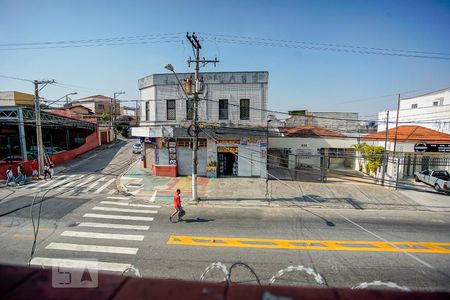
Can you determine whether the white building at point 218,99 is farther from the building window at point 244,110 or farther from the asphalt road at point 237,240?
the asphalt road at point 237,240

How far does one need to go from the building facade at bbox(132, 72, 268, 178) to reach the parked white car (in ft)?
43.2

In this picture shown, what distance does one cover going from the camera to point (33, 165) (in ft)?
70.6

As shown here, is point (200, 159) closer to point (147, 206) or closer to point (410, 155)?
point (147, 206)

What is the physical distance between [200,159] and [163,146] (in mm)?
3591

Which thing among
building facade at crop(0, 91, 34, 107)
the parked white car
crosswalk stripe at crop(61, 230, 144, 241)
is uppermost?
building facade at crop(0, 91, 34, 107)

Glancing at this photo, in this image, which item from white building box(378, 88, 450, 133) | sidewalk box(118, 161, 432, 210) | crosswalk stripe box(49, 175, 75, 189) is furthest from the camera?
white building box(378, 88, 450, 133)

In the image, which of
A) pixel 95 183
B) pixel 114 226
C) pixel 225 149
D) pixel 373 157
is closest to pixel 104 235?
pixel 114 226

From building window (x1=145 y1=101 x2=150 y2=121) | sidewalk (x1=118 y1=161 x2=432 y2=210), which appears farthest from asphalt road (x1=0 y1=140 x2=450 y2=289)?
building window (x1=145 y1=101 x2=150 y2=121)

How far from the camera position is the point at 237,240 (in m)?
9.55

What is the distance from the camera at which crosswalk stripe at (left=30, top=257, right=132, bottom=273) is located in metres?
7.51

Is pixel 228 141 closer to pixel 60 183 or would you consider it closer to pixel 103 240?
pixel 103 240

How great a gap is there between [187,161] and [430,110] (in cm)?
3221

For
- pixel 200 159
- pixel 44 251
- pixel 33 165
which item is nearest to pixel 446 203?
pixel 200 159

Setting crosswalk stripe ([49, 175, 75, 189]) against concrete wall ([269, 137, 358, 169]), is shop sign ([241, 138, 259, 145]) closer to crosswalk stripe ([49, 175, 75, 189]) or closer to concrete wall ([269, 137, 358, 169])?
concrete wall ([269, 137, 358, 169])
